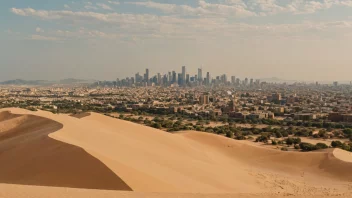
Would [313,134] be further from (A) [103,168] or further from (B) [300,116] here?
(A) [103,168]

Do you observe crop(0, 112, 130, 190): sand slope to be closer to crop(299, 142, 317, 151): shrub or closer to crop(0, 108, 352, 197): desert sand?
crop(0, 108, 352, 197): desert sand

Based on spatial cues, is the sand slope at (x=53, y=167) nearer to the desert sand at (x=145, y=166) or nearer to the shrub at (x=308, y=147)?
the desert sand at (x=145, y=166)

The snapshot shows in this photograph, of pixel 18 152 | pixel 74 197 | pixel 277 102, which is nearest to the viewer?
pixel 74 197

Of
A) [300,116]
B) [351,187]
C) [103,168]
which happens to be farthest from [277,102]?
[103,168]

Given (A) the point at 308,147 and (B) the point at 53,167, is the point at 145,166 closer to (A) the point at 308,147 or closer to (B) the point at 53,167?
(B) the point at 53,167

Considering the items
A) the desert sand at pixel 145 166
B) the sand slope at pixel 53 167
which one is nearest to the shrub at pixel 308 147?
the desert sand at pixel 145 166

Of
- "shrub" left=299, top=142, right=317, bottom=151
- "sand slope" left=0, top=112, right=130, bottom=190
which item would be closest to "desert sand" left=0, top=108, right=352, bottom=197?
"sand slope" left=0, top=112, right=130, bottom=190

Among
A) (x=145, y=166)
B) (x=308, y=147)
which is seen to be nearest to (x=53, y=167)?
(x=145, y=166)
